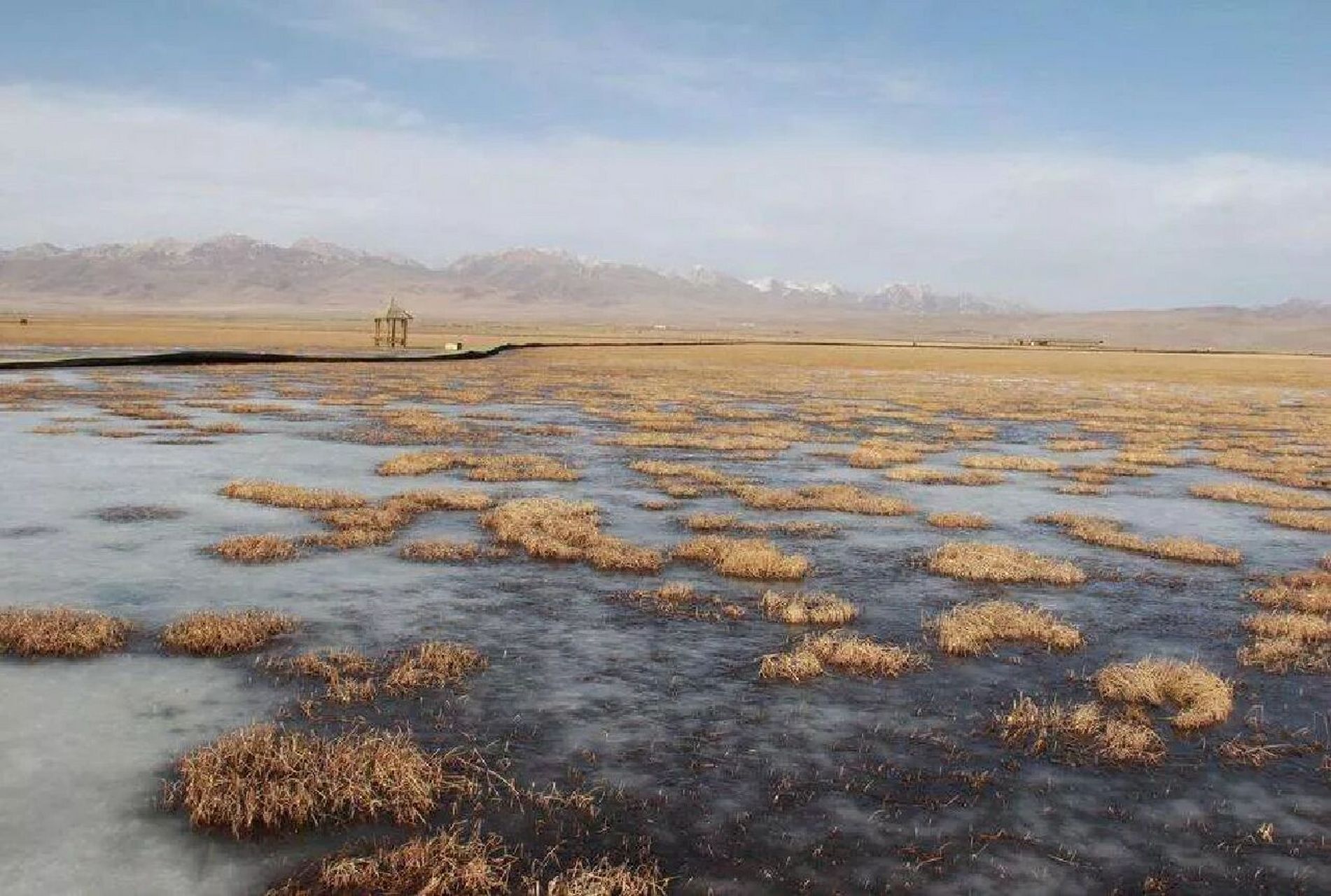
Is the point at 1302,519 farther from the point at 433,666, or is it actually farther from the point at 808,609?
the point at 433,666

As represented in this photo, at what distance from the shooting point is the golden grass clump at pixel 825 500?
71.8ft

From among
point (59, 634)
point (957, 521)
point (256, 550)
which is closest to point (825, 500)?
point (957, 521)

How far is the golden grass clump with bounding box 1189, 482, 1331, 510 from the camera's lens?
79.7 feet

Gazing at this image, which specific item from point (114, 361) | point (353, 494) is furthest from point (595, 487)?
point (114, 361)

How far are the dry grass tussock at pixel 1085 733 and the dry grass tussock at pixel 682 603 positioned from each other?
4.25 metres

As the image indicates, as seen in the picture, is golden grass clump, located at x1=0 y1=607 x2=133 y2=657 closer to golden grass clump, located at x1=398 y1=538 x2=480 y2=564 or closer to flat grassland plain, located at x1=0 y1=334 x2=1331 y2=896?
flat grassland plain, located at x1=0 y1=334 x2=1331 y2=896

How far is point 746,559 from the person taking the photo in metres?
16.1

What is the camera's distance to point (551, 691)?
10.7 meters

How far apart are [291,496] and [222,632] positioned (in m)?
9.27

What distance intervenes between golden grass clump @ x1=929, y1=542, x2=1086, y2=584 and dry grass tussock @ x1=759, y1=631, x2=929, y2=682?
4.26m

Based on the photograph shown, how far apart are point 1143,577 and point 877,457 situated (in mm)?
13711

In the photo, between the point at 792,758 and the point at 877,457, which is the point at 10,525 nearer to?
the point at 792,758

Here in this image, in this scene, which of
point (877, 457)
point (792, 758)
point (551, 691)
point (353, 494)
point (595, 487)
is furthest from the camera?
point (877, 457)

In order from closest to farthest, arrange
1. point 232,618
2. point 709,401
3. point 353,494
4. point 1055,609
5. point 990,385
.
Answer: point 232,618
point 1055,609
point 353,494
point 709,401
point 990,385
